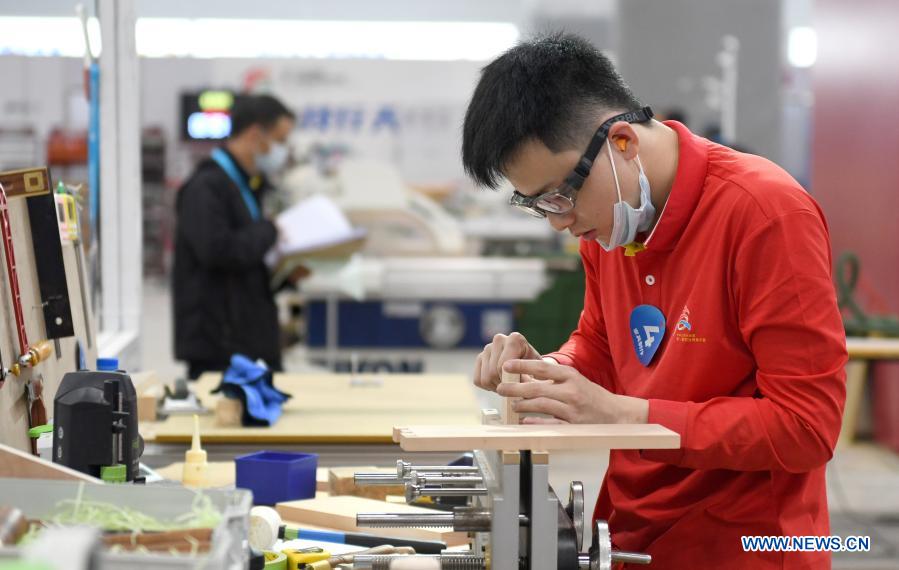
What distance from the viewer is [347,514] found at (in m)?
1.87

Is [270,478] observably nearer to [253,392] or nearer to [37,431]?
[37,431]

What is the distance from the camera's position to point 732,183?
1532 mm

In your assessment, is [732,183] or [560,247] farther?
[560,247]

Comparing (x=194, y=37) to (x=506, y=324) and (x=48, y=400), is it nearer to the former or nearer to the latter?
(x=506, y=324)

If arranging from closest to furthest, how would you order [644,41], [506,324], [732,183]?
1. [732,183]
2. [506,324]
3. [644,41]

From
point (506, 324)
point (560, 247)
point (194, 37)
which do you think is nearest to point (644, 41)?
point (560, 247)

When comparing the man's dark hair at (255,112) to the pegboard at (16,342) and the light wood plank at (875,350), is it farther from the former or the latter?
the light wood plank at (875,350)

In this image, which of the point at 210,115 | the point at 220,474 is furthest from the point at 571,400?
the point at 210,115

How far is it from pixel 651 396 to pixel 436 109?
9.64 metres

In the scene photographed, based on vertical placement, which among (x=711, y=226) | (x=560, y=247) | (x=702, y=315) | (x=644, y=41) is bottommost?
(x=560, y=247)

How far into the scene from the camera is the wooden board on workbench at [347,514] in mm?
1791

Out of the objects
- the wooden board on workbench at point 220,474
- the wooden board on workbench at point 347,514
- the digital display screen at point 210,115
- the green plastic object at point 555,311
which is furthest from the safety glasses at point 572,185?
the digital display screen at point 210,115

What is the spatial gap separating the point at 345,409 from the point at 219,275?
1236mm

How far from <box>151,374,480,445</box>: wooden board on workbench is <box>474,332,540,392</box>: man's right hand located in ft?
3.04
